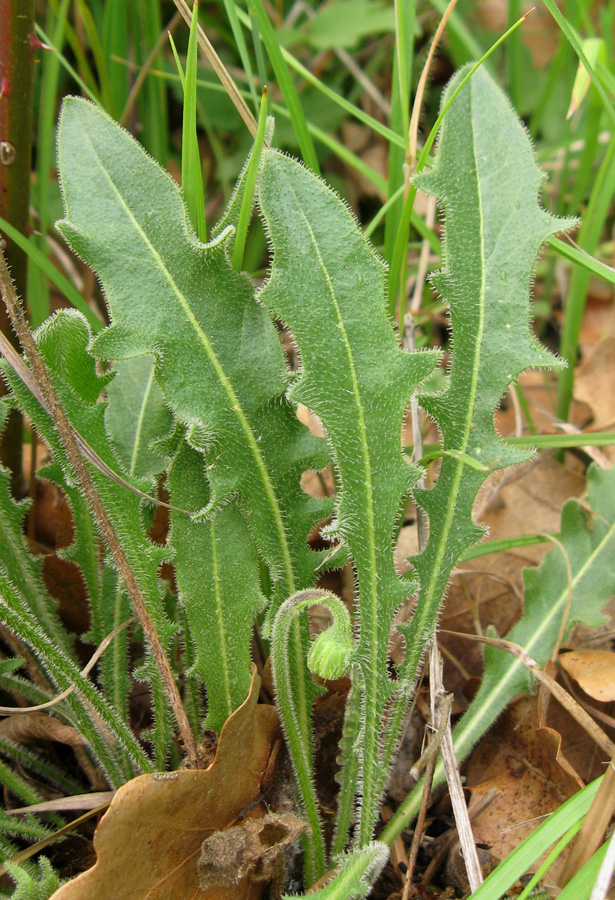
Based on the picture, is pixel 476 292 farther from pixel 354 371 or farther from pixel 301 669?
pixel 301 669

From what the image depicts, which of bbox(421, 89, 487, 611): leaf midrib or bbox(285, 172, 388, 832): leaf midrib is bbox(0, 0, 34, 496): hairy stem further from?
bbox(421, 89, 487, 611): leaf midrib

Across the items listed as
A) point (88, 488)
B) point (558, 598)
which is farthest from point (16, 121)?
point (558, 598)

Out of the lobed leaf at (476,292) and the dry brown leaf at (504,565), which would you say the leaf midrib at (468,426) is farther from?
the dry brown leaf at (504,565)

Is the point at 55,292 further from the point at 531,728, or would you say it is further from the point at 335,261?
the point at 531,728

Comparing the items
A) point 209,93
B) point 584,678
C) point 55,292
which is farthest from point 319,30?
point 584,678

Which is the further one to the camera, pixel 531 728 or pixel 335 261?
pixel 531 728
